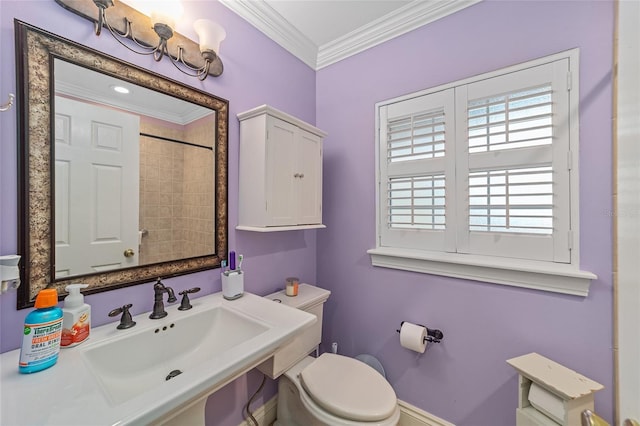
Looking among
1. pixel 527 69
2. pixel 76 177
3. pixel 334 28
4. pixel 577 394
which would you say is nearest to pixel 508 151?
pixel 527 69

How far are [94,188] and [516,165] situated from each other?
1.78 meters

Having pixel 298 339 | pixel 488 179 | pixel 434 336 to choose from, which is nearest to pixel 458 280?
pixel 434 336

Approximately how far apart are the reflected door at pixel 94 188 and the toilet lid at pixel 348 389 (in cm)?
97

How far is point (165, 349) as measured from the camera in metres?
0.97

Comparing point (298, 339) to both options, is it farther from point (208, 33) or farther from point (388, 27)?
point (388, 27)

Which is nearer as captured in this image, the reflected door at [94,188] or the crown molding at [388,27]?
the reflected door at [94,188]

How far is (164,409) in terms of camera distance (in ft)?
1.83

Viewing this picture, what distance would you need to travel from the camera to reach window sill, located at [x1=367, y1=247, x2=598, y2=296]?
107cm

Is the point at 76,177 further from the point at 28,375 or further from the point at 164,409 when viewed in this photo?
the point at 164,409

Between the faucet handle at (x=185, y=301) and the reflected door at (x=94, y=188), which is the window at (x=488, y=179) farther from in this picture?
the reflected door at (x=94, y=188)

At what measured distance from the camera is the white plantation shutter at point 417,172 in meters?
1.40

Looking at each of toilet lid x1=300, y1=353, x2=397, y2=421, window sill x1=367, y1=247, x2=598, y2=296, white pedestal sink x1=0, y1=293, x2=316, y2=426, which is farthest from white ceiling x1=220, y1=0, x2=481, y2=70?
toilet lid x1=300, y1=353, x2=397, y2=421

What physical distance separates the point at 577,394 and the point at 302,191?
1.43 m

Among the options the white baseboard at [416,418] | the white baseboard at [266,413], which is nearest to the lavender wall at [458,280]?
the white baseboard at [416,418]
